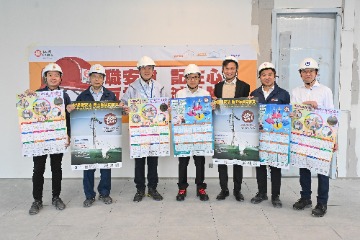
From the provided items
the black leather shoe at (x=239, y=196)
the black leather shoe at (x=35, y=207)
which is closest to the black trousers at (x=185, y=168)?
the black leather shoe at (x=239, y=196)

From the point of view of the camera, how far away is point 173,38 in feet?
16.0

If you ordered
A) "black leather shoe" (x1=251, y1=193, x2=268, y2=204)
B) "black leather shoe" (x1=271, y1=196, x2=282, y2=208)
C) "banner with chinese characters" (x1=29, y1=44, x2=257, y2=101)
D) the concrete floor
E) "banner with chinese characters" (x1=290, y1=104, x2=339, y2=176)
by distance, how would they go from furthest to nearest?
"banner with chinese characters" (x1=29, y1=44, x2=257, y2=101) < "black leather shoe" (x1=251, y1=193, x2=268, y2=204) < "black leather shoe" (x1=271, y1=196, x2=282, y2=208) < "banner with chinese characters" (x1=290, y1=104, x2=339, y2=176) < the concrete floor

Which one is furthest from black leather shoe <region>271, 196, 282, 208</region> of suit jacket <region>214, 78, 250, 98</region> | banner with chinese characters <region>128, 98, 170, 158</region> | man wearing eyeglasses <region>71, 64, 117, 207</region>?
man wearing eyeglasses <region>71, 64, 117, 207</region>

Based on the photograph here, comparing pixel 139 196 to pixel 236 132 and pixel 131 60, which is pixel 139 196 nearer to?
pixel 236 132

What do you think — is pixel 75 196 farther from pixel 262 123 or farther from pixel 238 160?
pixel 262 123

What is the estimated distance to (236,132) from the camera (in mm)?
3896

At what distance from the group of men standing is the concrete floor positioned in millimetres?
112

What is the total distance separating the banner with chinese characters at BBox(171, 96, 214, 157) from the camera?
153 inches

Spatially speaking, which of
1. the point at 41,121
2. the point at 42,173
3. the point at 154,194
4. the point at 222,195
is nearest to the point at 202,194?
the point at 222,195

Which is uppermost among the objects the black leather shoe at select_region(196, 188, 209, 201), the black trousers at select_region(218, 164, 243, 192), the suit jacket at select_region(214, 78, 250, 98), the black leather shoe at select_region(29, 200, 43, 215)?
the suit jacket at select_region(214, 78, 250, 98)

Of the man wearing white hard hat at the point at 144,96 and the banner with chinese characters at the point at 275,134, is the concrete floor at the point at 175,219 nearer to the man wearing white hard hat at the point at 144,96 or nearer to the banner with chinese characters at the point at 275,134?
the man wearing white hard hat at the point at 144,96

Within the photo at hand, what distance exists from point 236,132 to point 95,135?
1518mm

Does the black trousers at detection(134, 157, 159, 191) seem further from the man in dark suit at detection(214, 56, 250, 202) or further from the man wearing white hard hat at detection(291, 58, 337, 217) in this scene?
the man wearing white hard hat at detection(291, 58, 337, 217)

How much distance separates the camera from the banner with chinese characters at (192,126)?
3898mm
